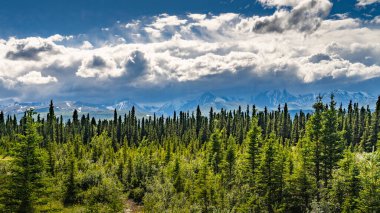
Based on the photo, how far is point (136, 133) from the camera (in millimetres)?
175500

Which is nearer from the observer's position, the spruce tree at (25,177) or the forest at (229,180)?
the spruce tree at (25,177)

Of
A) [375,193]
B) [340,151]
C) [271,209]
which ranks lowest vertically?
[271,209]

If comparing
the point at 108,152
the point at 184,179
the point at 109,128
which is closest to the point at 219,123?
the point at 109,128

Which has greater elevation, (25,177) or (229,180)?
(25,177)

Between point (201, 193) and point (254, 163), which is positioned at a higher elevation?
point (254, 163)

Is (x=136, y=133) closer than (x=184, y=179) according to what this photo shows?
No

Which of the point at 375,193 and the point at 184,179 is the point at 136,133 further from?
the point at 375,193

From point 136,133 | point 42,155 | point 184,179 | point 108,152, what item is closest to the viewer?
point 42,155

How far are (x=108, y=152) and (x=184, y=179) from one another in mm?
42513

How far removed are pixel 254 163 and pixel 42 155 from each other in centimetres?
3174

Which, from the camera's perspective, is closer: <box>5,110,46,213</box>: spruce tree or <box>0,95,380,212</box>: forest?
<box>5,110,46,213</box>: spruce tree

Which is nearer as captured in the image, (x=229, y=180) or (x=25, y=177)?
(x=25, y=177)

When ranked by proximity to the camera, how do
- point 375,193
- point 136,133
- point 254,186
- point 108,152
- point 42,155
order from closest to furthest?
point 42,155, point 375,193, point 254,186, point 108,152, point 136,133

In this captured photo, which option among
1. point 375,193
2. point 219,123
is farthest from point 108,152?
point 219,123
